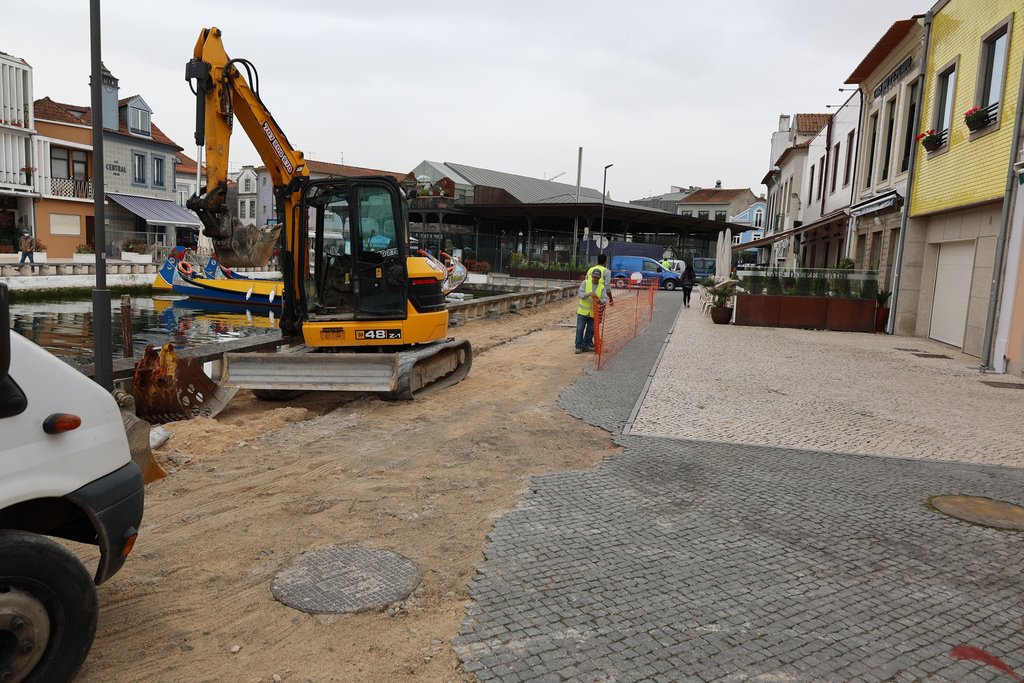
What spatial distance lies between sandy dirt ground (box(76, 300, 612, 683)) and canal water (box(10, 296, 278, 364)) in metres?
6.81

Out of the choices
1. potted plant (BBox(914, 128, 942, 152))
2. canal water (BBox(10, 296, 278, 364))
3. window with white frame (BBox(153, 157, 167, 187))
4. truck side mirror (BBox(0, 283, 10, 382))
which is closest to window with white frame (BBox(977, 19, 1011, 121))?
potted plant (BBox(914, 128, 942, 152))

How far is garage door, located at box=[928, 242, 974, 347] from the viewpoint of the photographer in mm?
14406

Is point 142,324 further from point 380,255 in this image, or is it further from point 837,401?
point 837,401

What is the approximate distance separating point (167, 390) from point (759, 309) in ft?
50.1

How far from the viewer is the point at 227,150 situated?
8.63 metres

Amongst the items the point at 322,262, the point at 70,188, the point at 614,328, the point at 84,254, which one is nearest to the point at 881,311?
the point at 614,328

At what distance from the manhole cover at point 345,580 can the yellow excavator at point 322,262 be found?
13.6ft

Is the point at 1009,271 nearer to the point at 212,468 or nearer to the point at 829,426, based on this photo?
the point at 829,426

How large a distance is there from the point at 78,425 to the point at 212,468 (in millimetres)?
3342

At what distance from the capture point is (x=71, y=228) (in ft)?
125

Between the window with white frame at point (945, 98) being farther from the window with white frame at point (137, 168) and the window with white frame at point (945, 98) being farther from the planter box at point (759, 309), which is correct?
the window with white frame at point (137, 168)

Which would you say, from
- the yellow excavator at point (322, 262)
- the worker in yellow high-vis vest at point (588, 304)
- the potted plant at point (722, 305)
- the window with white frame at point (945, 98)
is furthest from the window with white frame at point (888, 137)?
the yellow excavator at point (322, 262)

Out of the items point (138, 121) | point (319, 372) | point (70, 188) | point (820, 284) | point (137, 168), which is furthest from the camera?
point (138, 121)

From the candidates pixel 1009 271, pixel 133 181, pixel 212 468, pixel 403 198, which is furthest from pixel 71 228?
pixel 1009 271
